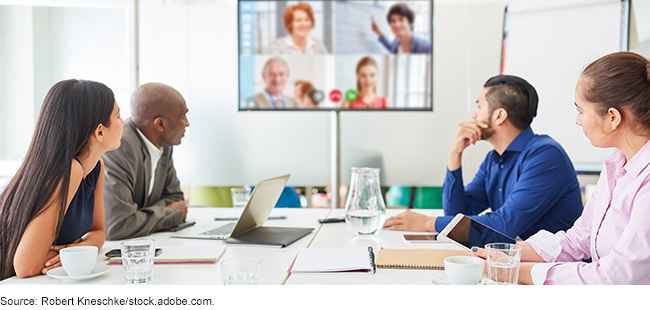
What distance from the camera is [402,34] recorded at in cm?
375

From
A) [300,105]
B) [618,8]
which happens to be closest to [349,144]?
[300,105]

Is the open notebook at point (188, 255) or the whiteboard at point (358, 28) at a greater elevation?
the whiteboard at point (358, 28)

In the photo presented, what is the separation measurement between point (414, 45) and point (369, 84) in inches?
18.1

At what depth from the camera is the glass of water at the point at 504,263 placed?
1058 millimetres

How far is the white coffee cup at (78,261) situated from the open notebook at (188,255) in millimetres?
172

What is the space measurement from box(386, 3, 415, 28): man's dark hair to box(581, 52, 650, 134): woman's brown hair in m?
2.67

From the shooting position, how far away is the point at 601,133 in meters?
1.22

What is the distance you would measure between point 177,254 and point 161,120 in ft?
3.29

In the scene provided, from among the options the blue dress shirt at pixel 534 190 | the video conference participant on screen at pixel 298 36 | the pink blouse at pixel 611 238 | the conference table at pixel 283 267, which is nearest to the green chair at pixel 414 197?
the video conference participant on screen at pixel 298 36

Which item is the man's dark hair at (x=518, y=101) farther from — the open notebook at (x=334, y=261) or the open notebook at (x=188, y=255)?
the open notebook at (x=188, y=255)

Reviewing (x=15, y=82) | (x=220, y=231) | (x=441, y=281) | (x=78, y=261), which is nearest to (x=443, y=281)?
(x=441, y=281)

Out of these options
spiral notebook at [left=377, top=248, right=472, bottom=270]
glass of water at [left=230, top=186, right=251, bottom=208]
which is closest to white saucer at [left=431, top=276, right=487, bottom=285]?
spiral notebook at [left=377, top=248, right=472, bottom=270]

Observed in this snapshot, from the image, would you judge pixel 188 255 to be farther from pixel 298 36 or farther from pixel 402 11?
pixel 402 11

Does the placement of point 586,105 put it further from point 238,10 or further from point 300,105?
point 238,10
